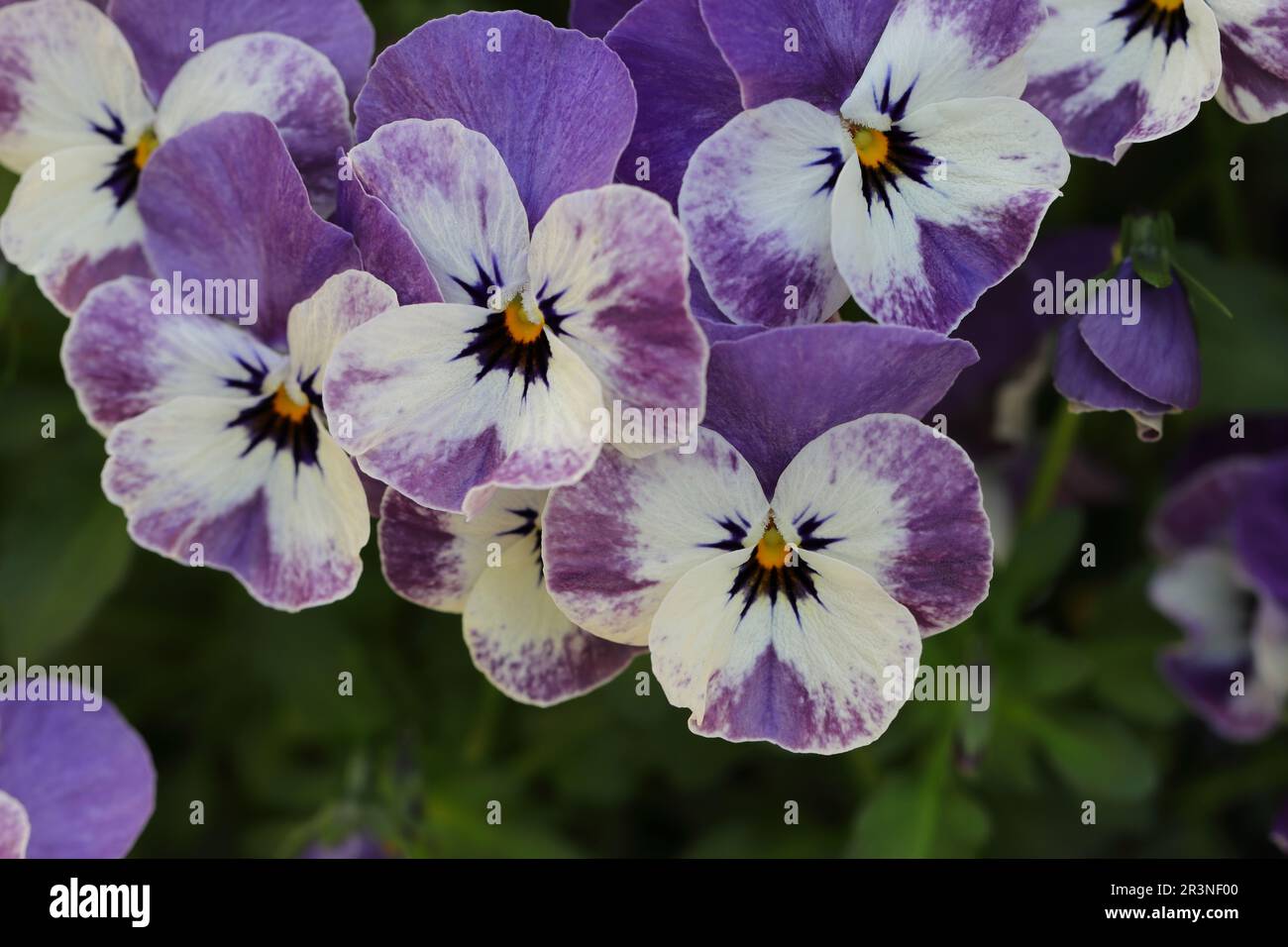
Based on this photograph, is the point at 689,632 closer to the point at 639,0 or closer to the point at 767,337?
the point at 767,337

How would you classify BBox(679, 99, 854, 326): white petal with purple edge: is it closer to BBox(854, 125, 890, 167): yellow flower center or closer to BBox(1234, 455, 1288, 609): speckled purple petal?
BBox(854, 125, 890, 167): yellow flower center

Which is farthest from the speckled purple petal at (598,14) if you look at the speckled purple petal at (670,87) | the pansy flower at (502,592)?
the pansy flower at (502,592)

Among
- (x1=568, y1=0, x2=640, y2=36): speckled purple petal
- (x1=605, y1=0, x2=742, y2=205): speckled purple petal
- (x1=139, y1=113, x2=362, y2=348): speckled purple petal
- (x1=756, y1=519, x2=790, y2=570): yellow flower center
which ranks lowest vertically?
(x1=756, y1=519, x2=790, y2=570): yellow flower center

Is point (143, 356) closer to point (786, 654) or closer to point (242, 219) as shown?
point (242, 219)

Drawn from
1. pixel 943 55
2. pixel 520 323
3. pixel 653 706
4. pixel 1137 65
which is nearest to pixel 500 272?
pixel 520 323

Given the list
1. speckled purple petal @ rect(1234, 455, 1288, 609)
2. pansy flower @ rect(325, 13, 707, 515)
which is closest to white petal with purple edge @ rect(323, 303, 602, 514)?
pansy flower @ rect(325, 13, 707, 515)

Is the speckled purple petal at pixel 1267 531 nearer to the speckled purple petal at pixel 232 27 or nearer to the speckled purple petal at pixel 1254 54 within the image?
the speckled purple petal at pixel 1254 54
